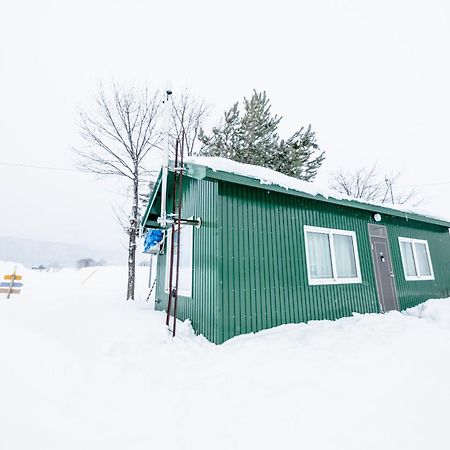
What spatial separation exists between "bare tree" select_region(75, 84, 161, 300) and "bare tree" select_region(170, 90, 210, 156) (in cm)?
172

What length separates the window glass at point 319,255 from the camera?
5637 millimetres

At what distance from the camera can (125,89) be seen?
1261 centimetres

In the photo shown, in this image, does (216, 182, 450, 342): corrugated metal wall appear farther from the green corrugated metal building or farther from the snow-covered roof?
the snow-covered roof

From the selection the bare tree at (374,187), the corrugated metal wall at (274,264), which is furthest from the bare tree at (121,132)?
the bare tree at (374,187)

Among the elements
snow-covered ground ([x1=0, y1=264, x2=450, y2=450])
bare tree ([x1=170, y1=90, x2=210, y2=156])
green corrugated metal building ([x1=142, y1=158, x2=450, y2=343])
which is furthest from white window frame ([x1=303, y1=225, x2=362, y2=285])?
bare tree ([x1=170, y1=90, x2=210, y2=156])

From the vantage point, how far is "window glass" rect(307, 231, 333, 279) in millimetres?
5637

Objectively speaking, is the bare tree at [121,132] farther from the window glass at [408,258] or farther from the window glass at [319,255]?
the window glass at [408,258]

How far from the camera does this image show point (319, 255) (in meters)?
5.81

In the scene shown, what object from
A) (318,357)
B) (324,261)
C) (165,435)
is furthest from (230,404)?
(324,261)

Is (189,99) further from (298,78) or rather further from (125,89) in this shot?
(298,78)

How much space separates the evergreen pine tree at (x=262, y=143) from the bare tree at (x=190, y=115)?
26.2 inches

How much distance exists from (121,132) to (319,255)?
1144 cm

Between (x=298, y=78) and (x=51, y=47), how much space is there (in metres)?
169

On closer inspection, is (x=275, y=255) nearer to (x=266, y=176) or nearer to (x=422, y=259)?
(x=266, y=176)
